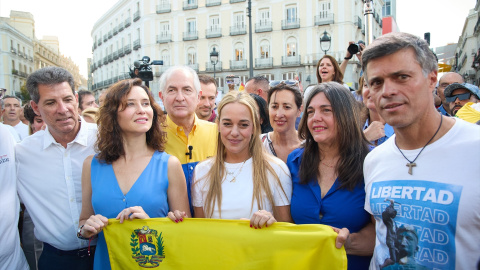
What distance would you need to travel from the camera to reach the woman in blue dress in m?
2.48

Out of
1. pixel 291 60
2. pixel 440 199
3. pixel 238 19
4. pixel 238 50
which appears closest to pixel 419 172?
pixel 440 199

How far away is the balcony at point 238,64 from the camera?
36250mm

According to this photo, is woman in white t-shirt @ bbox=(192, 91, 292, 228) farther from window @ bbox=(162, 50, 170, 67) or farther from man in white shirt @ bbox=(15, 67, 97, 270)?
window @ bbox=(162, 50, 170, 67)

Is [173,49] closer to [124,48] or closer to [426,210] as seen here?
[124,48]

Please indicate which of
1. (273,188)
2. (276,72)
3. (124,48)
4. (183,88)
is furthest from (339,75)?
(124,48)

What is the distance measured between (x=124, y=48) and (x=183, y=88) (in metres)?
45.1

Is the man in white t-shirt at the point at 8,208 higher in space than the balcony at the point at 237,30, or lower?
lower

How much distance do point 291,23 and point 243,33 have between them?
5.18 metres

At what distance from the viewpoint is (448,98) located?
15.4 feet

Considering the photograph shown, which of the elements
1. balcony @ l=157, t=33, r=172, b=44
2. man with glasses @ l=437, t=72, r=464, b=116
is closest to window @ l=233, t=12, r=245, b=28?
balcony @ l=157, t=33, r=172, b=44

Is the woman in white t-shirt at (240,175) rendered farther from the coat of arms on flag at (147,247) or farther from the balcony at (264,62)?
the balcony at (264,62)

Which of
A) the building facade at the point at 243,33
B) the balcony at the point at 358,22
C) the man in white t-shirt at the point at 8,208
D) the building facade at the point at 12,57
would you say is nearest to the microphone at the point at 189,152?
the man in white t-shirt at the point at 8,208

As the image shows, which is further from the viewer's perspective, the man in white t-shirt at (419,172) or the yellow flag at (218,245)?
the yellow flag at (218,245)

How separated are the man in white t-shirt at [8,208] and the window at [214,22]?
3682cm
